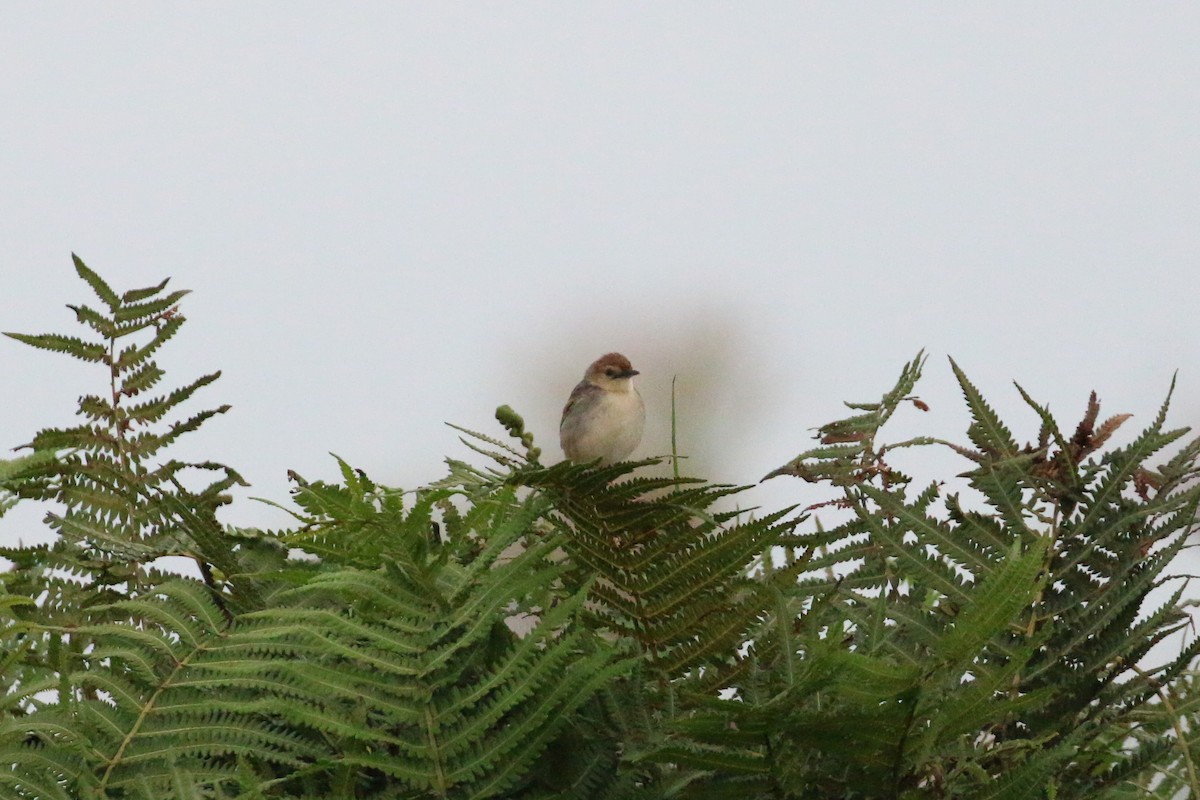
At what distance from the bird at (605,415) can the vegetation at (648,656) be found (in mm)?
2321

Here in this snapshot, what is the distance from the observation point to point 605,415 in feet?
9.70

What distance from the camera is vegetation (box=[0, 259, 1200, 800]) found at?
15.5 inches

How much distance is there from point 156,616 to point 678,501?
20 cm

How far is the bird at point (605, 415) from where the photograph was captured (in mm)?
2938

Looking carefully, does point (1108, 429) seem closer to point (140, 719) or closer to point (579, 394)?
point (140, 719)

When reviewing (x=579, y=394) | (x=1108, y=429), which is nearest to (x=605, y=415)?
(x=579, y=394)

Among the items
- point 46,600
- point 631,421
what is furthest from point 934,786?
point 631,421

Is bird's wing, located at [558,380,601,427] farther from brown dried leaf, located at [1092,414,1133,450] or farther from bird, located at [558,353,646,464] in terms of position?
brown dried leaf, located at [1092,414,1133,450]

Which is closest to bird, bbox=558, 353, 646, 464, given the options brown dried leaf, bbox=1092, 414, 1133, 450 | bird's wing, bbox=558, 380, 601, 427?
A: bird's wing, bbox=558, 380, 601, 427

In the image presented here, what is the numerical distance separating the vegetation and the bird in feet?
7.61

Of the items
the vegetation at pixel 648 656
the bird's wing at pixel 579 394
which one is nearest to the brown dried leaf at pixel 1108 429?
the vegetation at pixel 648 656

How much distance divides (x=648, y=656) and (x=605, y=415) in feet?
8.08

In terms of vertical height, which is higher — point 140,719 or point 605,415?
point 140,719

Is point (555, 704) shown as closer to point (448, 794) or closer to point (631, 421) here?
point (448, 794)
